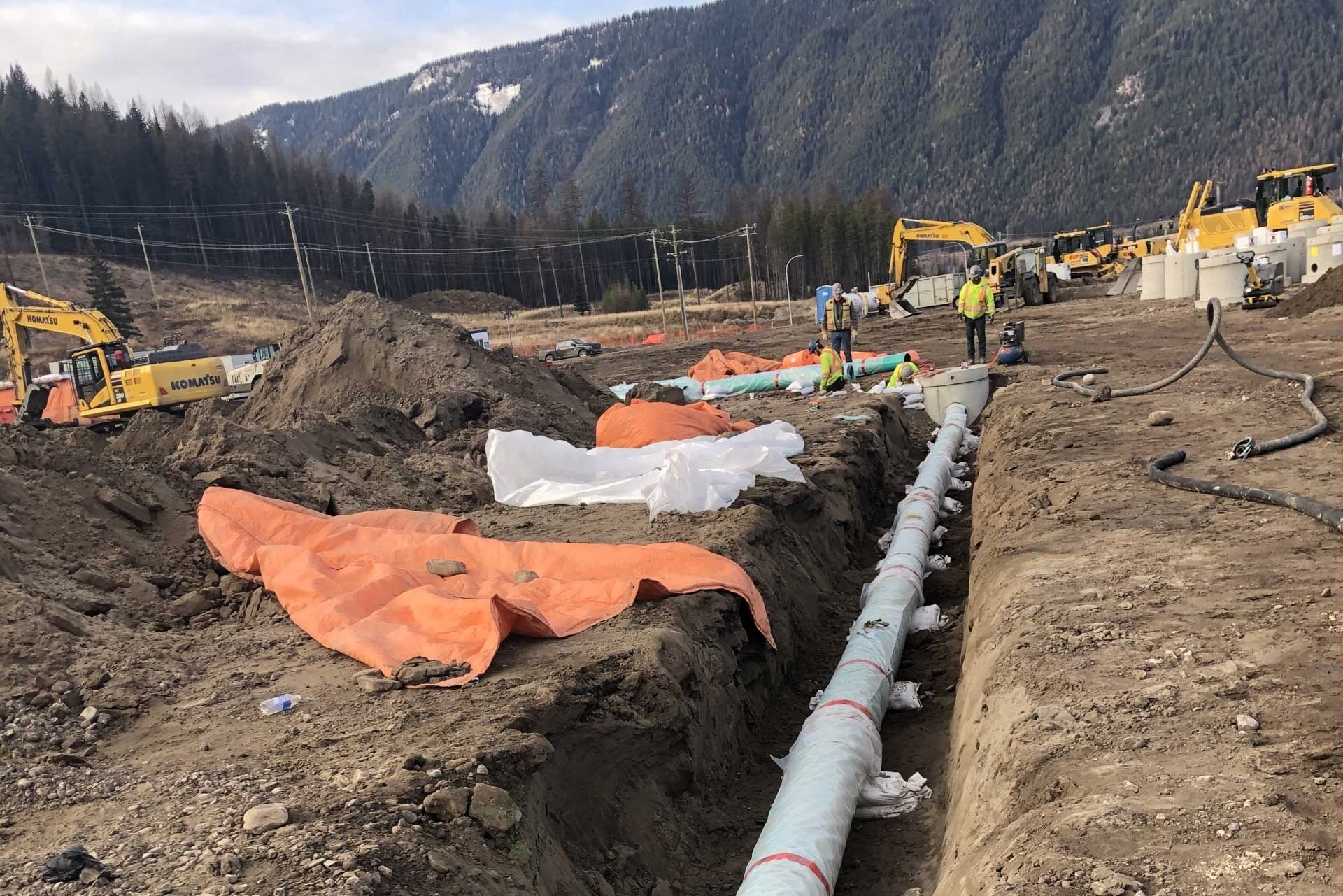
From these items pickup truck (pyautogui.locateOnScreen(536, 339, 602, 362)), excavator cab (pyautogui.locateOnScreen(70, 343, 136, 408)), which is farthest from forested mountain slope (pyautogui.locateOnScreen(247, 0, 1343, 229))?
excavator cab (pyautogui.locateOnScreen(70, 343, 136, 408))

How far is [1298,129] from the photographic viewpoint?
117 metres

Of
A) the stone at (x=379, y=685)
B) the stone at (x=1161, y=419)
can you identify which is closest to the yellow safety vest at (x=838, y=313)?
the stone at (x=1161, y=419)

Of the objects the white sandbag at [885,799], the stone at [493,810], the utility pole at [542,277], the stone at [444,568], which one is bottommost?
the white sandbag at [885,799]

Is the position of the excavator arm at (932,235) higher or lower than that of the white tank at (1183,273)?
higher

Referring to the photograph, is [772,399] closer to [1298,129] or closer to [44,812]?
[44,812]

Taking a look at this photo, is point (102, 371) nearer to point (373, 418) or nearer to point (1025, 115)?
point (373, 418)

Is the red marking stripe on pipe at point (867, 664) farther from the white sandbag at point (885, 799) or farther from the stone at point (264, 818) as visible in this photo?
the stone at point (264, 818)

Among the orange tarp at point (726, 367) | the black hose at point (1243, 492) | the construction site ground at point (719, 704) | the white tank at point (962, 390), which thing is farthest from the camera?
the orange tarp at point (726, 367)

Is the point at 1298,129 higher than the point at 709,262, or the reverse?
the point at 1298,129

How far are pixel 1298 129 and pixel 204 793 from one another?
490 ft

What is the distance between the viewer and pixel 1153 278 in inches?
1005

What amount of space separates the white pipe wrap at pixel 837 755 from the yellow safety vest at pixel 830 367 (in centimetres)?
903

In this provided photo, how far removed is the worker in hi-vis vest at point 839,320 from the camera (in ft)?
53.3

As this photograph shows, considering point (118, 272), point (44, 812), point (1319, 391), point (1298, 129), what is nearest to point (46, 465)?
point (44, 812)
